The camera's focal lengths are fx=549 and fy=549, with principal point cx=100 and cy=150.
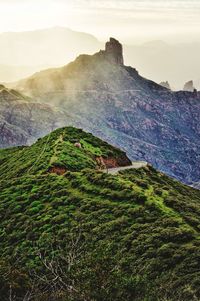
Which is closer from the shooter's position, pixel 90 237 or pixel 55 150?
pixel 90 237

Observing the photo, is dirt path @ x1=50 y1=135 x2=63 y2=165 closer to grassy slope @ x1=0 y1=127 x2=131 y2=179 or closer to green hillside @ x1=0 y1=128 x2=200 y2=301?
grassy slope @ x1=0 y1=127 x2=131 y2=179

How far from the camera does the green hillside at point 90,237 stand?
37.9m

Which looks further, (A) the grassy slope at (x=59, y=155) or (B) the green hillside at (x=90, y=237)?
(A) the grassy slope at (x=59, y=155)

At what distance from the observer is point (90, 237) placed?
61.0 m

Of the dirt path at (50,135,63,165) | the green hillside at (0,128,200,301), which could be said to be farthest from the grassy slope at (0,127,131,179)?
the green hillside at (0,128,200,301)

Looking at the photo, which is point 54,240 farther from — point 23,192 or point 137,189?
point 23,192

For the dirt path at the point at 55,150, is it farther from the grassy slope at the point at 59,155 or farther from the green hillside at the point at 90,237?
the green hillside at the point at 90,237

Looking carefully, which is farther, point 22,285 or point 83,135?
point 83,135

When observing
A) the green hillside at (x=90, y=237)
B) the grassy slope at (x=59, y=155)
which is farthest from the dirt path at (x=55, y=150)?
the green hillside at (x=90, y=237)

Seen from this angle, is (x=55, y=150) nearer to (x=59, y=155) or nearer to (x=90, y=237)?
(x=59, y=155)

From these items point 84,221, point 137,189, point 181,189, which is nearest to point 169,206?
point 137,189

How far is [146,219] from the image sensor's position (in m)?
63.7

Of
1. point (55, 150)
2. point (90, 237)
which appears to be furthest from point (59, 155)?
point (90, 237)

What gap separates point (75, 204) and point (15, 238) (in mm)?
9723
